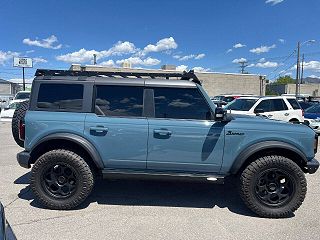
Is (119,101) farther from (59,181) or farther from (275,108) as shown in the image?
(275,108)

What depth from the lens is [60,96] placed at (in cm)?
423

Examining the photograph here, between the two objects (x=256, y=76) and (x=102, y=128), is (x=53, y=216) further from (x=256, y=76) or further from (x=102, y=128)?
(x=256, y=76)

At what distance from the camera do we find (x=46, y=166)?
409cm

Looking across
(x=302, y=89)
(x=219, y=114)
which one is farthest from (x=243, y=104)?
(x=302, y=89)

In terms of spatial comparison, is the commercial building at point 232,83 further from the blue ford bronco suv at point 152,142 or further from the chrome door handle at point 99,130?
the chrome door handle at point 99,130

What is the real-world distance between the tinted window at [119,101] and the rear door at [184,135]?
0.88ft

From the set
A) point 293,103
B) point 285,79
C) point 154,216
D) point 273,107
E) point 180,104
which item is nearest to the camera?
point 154,216

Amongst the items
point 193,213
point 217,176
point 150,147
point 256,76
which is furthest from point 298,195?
point 256,76

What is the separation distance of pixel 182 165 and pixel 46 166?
77.6 inches

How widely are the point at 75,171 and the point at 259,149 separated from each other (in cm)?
264

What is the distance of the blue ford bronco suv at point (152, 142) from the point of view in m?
4.04

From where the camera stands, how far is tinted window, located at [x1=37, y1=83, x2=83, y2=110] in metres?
4.21

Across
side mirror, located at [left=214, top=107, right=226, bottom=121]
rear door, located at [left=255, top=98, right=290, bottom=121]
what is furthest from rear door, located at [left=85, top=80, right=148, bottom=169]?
rear door, located at [left=255, top=98, right=290, bottom=121]

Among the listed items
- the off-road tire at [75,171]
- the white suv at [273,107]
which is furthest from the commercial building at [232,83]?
the off-road tire at [75,171]
